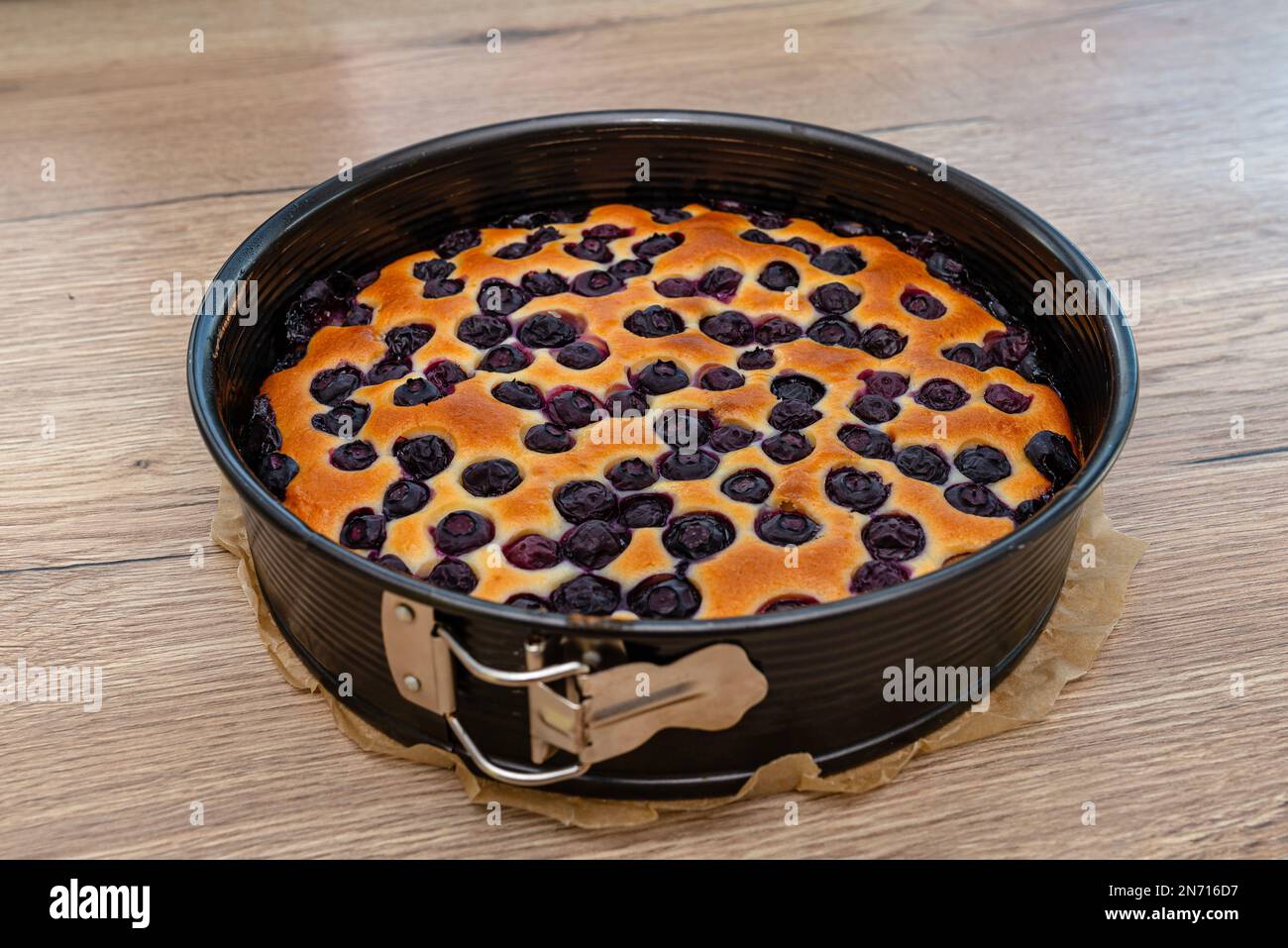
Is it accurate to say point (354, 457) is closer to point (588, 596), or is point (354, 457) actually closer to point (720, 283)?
point (588, 596)

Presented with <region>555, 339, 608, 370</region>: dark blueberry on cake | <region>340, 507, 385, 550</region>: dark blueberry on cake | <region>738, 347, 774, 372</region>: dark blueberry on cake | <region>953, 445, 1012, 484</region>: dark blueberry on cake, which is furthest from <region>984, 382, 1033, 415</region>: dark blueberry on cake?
<region>340, 507, 385, 550</region>: dark blueberry on cake

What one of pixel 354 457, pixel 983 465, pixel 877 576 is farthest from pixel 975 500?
pixel 354 457

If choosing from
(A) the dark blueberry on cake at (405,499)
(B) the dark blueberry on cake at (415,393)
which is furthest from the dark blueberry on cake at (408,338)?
(A) the dark blueberry on cake at (405,499)

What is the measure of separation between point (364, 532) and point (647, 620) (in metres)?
0.50

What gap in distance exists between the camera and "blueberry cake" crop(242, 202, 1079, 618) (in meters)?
1.88

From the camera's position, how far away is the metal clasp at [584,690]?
62.4 inches

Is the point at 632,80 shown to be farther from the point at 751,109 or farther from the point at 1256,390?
the point at 1256,390

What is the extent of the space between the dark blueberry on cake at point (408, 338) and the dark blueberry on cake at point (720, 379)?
46cm

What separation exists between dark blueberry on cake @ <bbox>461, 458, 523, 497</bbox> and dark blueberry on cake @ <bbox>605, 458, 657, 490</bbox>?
0.44 ft

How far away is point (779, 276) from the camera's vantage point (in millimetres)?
2387

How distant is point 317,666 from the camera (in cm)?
197

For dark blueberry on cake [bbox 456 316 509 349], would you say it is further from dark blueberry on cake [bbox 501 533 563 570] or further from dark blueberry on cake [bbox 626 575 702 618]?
dark blueberry on cake [bbox 626 575 702 618]

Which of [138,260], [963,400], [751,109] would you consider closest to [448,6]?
[751,109]

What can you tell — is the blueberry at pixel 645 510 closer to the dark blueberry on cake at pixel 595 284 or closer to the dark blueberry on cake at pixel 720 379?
the dark blueberry on cake at pixel 720 379
